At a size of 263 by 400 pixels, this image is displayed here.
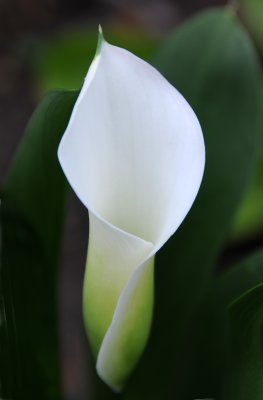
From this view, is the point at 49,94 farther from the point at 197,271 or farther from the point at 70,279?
the point at 70,279

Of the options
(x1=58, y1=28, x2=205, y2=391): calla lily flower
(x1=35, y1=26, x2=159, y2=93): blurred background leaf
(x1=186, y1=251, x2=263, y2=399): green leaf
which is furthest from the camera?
(x1=35, y1=26, x2=159, y2=93): blurred background leaf

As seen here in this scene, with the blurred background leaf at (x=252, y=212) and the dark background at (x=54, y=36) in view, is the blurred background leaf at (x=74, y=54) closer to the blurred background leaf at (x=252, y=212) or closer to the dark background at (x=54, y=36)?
the dark background at (x=54, y=36)

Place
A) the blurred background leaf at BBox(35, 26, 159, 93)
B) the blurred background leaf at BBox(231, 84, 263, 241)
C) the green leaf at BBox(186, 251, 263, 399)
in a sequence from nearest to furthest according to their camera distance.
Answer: the green leaf at BBox(186, 251, 263, 399) < the blurred background leaf at BBox(231, 84, 263, 241) < the blurred background leaf at BBox(35, 26, 159, 93)

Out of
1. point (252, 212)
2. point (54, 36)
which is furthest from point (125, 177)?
point (54, 36)

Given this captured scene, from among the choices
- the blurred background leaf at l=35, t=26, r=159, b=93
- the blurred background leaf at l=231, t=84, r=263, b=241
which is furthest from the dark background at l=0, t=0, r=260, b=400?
the blurred background leaf at l=231, t=84, r=263, b=241

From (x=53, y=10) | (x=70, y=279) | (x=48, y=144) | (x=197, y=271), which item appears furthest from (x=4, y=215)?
(x=53, y=10)

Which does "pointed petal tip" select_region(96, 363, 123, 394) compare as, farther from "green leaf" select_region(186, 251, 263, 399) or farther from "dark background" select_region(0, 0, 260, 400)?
"dark background" select_region(0, 0, 260, 400)
